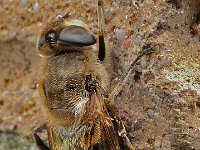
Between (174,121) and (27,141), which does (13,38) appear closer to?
(27,141)

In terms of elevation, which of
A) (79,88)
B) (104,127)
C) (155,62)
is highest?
(155,62)

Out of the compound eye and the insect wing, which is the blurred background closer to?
the insect wing

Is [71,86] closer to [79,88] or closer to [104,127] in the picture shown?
[79,88]

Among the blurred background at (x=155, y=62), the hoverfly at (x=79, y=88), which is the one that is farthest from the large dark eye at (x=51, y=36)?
the blurred background at (x=155, y=62)

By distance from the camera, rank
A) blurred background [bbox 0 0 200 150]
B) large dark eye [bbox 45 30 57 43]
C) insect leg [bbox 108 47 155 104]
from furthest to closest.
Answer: large dark eye [bbox 45 30 57 43]
insect leg [bbox 108 47 155 104]
blurred background [bbox 0 0 200 150]

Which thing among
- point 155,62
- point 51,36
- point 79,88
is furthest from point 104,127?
point 51,36

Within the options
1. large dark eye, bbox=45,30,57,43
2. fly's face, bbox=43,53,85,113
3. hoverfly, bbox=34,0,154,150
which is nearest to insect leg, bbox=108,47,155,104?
hoverfly, bbox=34,0,154,150

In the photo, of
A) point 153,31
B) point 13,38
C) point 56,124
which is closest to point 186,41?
point 153,31
